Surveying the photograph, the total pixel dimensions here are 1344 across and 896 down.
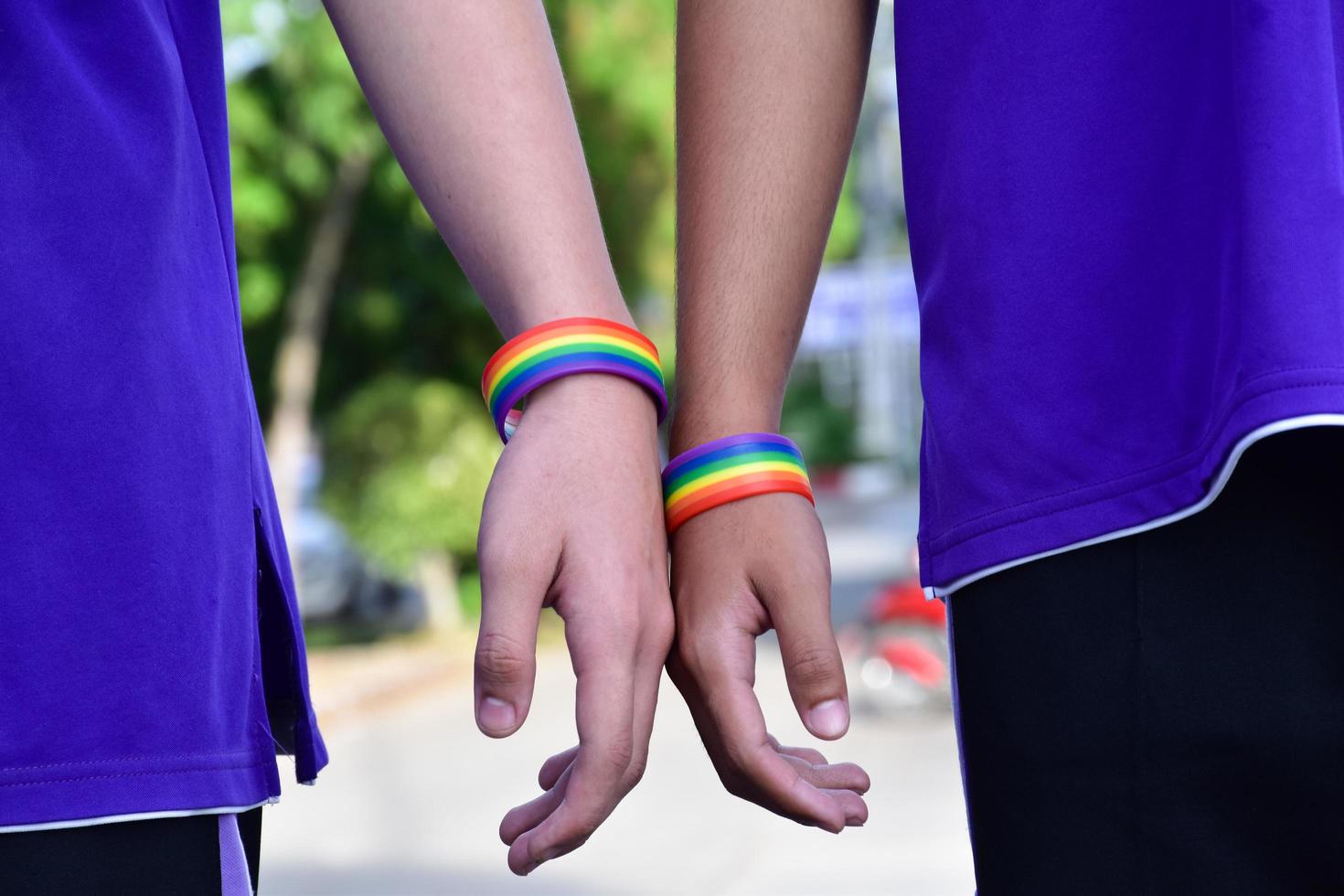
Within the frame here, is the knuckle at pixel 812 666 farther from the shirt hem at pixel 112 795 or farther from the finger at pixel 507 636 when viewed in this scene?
the shirt hem at pixel 112 795

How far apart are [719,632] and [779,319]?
30 cm

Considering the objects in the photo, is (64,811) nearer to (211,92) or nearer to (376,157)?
(211,92)

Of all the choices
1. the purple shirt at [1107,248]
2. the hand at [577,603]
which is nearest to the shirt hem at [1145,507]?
the purple shirt at [1107,248]

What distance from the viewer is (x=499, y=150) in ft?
4.09

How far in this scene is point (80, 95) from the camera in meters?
1.00

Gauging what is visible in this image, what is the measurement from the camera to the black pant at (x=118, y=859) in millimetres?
935

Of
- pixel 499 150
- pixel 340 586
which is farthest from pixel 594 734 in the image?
pixel 340 586

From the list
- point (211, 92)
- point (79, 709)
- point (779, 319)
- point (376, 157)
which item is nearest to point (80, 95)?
point (211, 92)

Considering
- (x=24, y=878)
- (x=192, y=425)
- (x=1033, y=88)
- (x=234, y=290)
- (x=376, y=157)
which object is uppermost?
(x=376, y=157)

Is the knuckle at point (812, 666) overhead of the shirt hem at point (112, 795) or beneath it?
overhead

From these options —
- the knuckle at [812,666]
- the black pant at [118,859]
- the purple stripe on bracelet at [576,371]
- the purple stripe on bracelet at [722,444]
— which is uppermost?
the purple stripe on bracelet at [576,371]

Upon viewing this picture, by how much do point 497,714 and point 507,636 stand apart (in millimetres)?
64

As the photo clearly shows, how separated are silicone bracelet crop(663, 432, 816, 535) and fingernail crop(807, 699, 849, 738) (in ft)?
0.58

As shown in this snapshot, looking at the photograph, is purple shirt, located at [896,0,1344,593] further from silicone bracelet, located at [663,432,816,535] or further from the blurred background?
the blurred background
